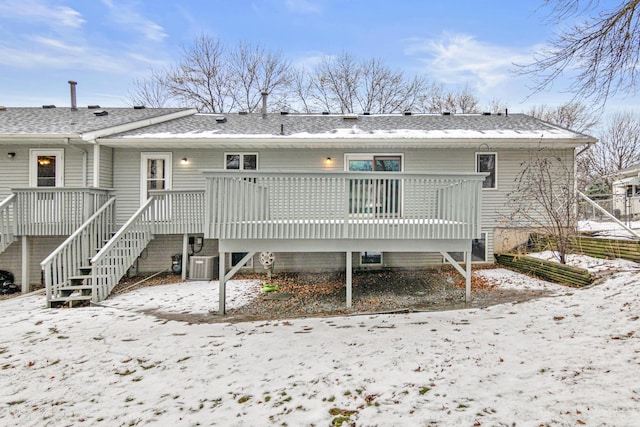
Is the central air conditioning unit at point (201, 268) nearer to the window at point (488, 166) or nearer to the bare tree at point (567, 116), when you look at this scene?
the window at point (488, 166)

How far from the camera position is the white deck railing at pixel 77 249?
6.41 m

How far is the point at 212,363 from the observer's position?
12.2 feet

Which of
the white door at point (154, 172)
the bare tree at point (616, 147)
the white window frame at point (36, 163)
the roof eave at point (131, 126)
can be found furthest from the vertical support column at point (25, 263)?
the bare tree at point (616, 147)

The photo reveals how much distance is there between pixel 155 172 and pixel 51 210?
2533mm

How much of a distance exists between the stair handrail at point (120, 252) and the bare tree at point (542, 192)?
9.71m

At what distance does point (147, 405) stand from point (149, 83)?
847 inches

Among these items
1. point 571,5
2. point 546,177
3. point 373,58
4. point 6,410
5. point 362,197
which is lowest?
point 6,410

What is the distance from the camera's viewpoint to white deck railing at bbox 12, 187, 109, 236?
792cm

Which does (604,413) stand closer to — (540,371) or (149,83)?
(540,371)

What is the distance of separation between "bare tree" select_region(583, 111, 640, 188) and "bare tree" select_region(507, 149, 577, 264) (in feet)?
65.2

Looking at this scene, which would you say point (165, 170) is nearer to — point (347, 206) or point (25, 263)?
point (25, 263)

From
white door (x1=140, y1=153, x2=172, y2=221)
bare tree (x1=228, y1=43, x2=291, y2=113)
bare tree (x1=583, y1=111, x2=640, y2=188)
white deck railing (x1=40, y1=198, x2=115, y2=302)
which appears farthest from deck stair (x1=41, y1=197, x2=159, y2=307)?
bare tree (x1=583, y1=111, x2=640, y2=188)

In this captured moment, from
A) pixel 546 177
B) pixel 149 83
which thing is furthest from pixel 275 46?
pixel 546 177

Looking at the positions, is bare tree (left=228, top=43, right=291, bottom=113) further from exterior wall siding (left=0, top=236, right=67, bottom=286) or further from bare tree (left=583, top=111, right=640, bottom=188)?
bare tree (left=583, top=111, right=640, bottom=188)
